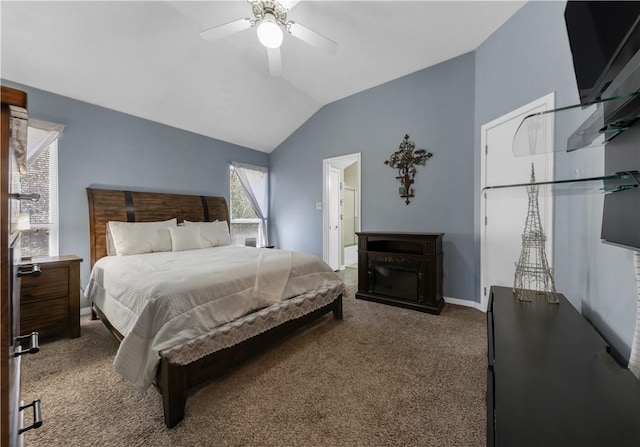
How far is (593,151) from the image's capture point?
4.55 feet

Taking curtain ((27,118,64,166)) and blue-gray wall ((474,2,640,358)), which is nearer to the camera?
blue-gray wall ((474,2,640,358))

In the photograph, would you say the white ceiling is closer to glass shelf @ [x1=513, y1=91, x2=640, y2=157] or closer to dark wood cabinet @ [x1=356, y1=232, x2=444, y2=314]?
glass shelf @ [x1=513, y1=91, x2=640, y2=157]

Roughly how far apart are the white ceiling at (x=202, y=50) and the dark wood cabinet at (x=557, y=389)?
2.91m

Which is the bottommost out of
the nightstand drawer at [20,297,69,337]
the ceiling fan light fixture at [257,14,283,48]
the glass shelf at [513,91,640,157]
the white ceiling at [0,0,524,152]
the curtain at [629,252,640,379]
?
the nightstand drawer at [20,297,69,337]

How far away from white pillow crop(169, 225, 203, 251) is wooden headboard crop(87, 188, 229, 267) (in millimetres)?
476

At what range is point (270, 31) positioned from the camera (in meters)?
1.98

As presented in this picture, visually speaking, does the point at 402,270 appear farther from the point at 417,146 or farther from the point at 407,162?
the point at 417,146

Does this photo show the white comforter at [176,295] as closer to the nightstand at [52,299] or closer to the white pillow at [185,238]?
the nightstand at [52,299]

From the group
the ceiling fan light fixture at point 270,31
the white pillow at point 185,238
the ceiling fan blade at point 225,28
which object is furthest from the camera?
the white pillow at point 185,238

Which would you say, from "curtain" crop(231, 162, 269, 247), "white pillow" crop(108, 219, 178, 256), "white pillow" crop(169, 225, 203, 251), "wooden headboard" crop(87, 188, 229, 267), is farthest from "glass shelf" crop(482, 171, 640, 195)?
"curtain" crop(231, 162, 269, 247)

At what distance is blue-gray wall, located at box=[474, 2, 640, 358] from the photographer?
1110 mm

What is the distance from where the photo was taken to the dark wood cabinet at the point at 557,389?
2.02 feet

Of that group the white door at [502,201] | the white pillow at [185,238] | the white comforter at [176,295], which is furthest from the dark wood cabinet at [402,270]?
the white pillow at [185,238]

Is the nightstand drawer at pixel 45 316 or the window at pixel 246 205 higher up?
the window at pixel 246 205
